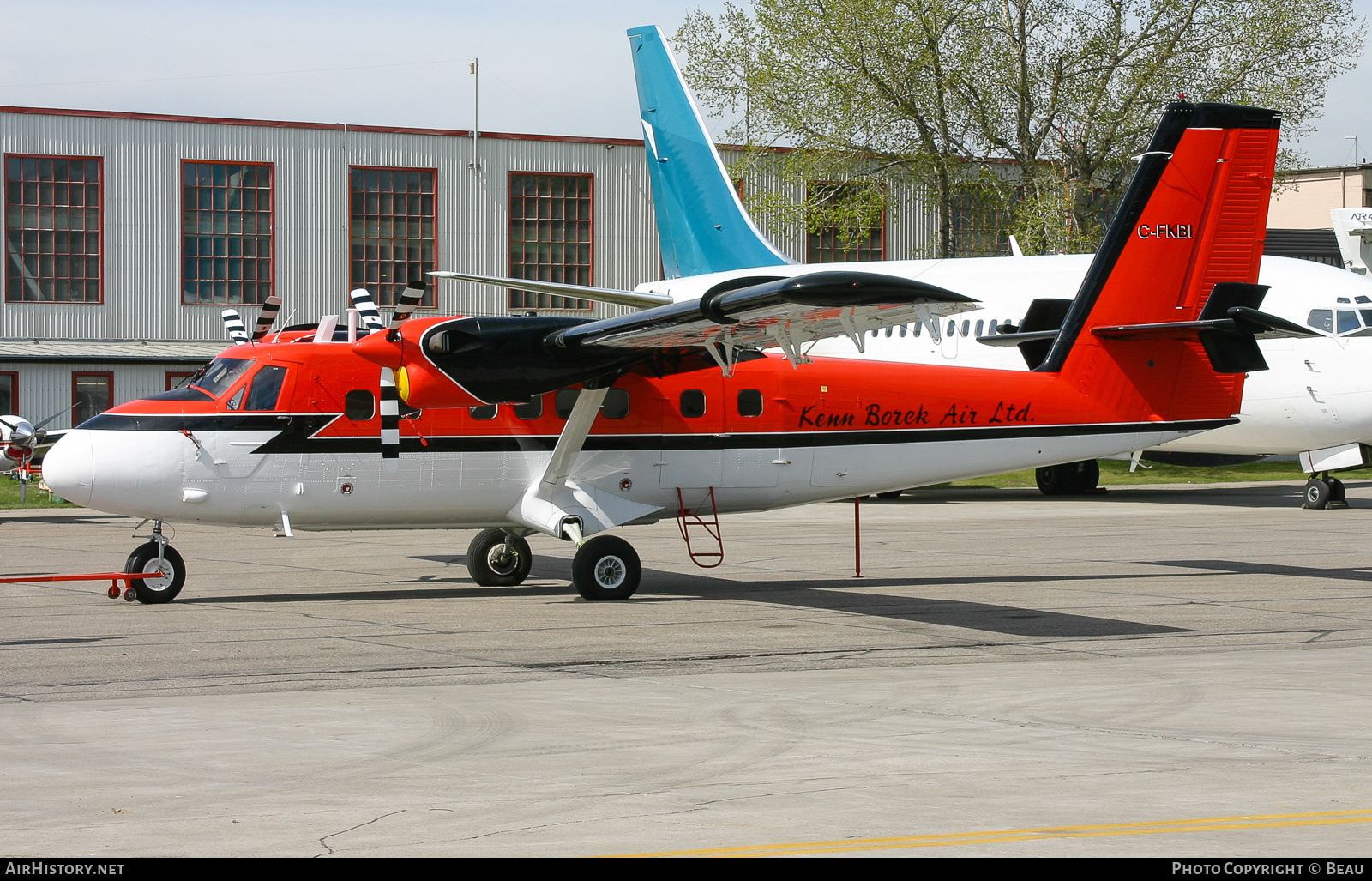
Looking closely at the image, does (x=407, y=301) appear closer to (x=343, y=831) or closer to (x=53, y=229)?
(x=343, y=831)

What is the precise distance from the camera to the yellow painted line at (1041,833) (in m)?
5.69

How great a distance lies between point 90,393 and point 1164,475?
28.0 metres

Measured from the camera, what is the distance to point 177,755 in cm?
756

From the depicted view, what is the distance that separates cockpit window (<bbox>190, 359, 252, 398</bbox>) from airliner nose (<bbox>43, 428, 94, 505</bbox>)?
1203 mm

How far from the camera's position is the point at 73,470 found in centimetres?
1376

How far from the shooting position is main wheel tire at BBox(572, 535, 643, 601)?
1484cm

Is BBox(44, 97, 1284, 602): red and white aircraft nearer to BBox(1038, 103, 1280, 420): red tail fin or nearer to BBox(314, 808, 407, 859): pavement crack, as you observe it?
BBox(1038, 103, 1280, 420): red tail fin

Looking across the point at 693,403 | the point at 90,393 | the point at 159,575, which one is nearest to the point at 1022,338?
the point at 693,403

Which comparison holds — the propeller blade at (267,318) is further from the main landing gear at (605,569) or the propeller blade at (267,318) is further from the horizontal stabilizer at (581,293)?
the horizontal stabilizer at (581,293)

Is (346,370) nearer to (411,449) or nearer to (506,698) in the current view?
(411,449)

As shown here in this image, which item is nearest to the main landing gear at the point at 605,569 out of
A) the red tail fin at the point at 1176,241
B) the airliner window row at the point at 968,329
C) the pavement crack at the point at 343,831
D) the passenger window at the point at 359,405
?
the passenger window at the point at 359,405

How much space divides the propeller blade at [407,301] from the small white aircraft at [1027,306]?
5.95m
